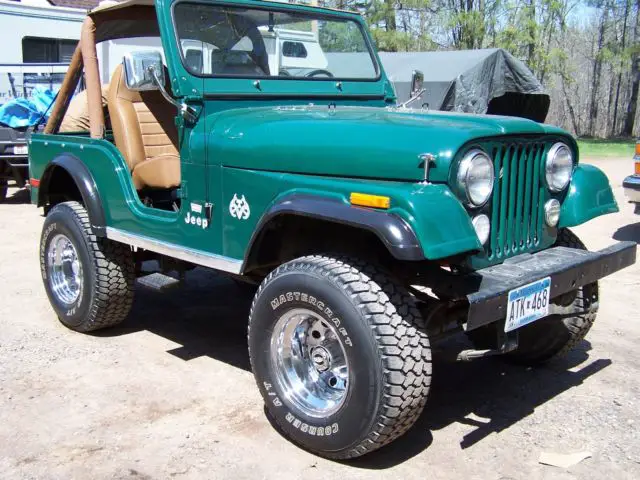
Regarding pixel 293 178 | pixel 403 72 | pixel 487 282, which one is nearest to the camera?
pixel 487 282

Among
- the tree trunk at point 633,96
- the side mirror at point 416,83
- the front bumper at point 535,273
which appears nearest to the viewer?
the front bumper at point 535,273

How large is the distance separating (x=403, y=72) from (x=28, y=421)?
13214mm

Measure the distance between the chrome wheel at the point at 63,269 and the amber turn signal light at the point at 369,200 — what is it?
8.38 feet

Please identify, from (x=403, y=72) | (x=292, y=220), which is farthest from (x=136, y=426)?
(x=403, y=72)

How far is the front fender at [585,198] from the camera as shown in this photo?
11.8 feet

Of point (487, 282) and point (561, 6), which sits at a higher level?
point (561, 6)

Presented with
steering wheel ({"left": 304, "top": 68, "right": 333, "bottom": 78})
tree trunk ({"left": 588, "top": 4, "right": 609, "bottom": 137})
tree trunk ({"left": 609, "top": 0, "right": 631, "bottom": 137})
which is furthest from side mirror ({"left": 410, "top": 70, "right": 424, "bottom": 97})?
tree trunk ({"left": 588, "top": 4, "right": 609, "bottom": 137})

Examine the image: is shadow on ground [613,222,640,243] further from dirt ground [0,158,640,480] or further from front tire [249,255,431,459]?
front tire [249,255,431,459]

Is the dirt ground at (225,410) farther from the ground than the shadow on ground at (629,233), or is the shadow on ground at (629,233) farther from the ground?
the shadow on ground at (629,233)

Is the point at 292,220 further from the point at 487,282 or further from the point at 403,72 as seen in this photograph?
the point at 403,72

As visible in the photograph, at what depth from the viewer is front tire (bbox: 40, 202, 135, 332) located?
4520 millimetres

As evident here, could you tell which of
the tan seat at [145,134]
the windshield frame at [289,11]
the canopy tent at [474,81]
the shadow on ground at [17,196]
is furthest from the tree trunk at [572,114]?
the tan seat at [145,134]

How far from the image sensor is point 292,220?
3.43 m

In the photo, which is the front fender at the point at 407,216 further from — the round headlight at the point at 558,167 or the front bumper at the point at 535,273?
the round headlight at the point at 558,167
